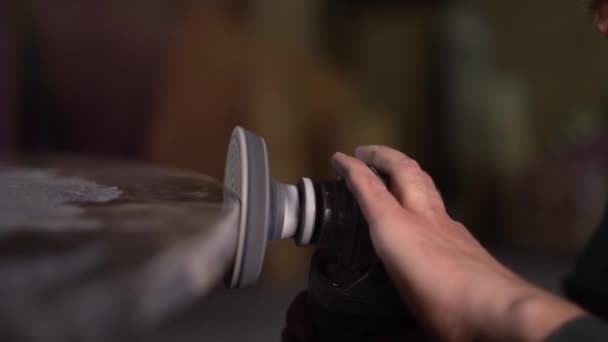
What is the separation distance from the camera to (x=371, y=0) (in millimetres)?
2150

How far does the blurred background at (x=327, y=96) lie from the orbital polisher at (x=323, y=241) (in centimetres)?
58

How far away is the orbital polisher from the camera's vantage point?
0.39 meters

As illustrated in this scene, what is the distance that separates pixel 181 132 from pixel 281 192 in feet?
3.65

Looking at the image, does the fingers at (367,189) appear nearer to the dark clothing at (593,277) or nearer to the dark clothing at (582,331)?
the dark clothing at (582,331)

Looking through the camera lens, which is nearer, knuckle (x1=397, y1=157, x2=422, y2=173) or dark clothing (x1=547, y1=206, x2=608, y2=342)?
knuckle (x1=397, y1=157, x2=422, y2=173)

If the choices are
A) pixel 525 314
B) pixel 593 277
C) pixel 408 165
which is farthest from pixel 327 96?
pixel 525 314

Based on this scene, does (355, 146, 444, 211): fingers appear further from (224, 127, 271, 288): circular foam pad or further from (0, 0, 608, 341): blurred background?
(0, 0, 608, 341): blurred background

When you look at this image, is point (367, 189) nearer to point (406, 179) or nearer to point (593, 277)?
point (406, 179)

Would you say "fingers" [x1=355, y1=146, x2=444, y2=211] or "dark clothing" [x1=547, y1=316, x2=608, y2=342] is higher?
"fingers" [x1=355, y1=146, x2=444, y2=211]

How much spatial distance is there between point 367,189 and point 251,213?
0.08 metres

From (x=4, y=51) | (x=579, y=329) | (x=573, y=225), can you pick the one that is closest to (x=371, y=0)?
(x=573, y=225)

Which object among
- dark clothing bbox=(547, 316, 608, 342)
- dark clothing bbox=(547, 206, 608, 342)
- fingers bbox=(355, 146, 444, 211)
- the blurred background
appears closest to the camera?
dark clothing bbox=(547, 316, 608, 342)

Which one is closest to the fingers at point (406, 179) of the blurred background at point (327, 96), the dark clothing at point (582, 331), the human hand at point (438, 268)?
the human hand at point (438, 268)

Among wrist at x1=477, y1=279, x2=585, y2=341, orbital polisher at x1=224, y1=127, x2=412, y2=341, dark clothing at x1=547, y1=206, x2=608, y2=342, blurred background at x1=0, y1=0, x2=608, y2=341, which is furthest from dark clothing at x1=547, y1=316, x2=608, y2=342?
blurred background at x1=0, y1=0, x2=608, y2=341
